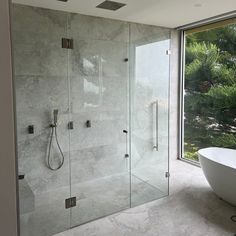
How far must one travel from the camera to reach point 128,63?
12.3 feet

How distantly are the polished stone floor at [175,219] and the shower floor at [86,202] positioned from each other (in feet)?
0.38

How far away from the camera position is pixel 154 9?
3.25m

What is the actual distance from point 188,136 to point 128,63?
2029 mm

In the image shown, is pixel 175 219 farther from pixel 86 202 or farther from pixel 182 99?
pixel 182 99

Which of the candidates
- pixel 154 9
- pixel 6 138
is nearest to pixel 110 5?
pixel 154 9

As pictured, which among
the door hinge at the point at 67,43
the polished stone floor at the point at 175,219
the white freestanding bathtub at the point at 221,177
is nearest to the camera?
the polished stone floor at the point at 175,219

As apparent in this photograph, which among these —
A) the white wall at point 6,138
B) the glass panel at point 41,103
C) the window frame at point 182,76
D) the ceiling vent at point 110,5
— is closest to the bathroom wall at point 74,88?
the glass panel at point 41,103

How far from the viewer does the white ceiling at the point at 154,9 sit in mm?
2953

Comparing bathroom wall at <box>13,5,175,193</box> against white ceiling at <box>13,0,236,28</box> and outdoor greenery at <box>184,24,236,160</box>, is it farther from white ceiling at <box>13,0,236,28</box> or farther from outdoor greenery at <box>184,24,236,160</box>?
outdoor greenery at <box>184,24,236,160</box>

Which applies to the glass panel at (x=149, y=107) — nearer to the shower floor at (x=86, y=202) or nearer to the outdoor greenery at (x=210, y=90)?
the shower floor at (x=86, y=202)

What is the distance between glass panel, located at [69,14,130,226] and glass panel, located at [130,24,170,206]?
155 mm

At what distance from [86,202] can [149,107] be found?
1690 mm

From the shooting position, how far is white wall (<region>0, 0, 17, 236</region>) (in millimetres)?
640

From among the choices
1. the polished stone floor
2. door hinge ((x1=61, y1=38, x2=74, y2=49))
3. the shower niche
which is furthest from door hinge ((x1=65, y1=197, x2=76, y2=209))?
door hinge ((x1=61, y1=38, x2=74, y2=49))
